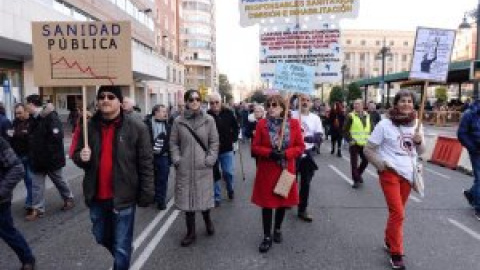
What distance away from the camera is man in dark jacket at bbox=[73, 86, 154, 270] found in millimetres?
3910

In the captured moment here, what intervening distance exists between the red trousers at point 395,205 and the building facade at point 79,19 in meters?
4.76

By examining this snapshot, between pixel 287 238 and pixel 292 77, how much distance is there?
7.50 ft

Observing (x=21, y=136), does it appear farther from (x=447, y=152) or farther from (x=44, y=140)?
(x=447, y=152)

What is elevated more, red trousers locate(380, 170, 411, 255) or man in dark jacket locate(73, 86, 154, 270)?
man in dark jacket locate(73, 86, 154, 270)

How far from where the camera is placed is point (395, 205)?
493 cm

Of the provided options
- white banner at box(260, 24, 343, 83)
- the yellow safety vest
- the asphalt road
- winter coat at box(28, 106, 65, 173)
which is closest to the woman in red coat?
the asphalt road

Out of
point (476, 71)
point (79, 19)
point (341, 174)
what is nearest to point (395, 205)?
point (341, 174)

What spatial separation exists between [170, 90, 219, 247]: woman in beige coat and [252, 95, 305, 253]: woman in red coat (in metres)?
0.56

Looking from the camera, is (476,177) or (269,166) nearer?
(269,166)

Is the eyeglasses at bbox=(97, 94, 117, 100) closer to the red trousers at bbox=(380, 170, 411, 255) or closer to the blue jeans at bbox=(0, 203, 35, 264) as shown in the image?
the blue jeans at bbox=(0, 203, 35, 264)

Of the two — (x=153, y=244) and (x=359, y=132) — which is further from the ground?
(x=359, y=132)

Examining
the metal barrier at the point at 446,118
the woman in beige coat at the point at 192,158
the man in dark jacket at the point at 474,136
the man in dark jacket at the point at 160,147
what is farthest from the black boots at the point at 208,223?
the metal barrier at the point at 446,118

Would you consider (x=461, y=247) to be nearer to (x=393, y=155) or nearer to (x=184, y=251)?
(x=393, y=155)

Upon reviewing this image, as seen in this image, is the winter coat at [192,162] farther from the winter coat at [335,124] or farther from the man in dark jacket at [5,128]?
the winter coat at [335,124]
